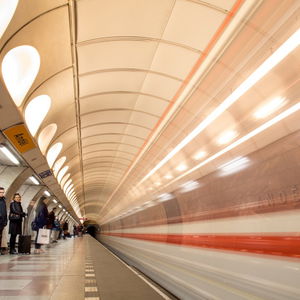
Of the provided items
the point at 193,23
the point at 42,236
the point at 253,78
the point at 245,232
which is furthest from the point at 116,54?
the point at 42,236

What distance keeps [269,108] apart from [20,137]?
21.8 ft

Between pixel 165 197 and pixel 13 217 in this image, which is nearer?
pixel 165 197

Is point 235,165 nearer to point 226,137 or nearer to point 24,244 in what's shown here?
point 226,137

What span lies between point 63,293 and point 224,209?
230 centimetres

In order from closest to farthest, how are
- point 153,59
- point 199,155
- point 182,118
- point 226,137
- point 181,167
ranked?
point 226,137 < point 199,155 < point 182,118 < point 181,167 < point 153,59

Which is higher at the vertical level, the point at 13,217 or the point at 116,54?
the point at 116,54

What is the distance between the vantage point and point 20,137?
8891mm

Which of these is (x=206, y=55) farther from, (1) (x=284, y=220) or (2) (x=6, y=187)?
(2) (x=6, y=187)

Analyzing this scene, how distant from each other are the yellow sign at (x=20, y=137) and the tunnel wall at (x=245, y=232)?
12.4ft

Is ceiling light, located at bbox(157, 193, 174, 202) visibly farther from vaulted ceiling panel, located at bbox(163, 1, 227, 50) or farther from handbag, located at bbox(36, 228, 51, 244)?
handbag, located at bbox(36, 228, 51, 244)

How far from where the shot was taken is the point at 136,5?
620 cm

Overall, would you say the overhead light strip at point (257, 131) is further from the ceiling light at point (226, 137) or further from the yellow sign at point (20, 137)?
the yellow sign at point (20, 137)

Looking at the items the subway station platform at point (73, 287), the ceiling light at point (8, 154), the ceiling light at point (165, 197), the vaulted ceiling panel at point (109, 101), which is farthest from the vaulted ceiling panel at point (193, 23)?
the ceiling light at point (8, 154)

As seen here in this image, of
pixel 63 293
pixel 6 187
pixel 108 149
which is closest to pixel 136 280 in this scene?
pixel 63 293
